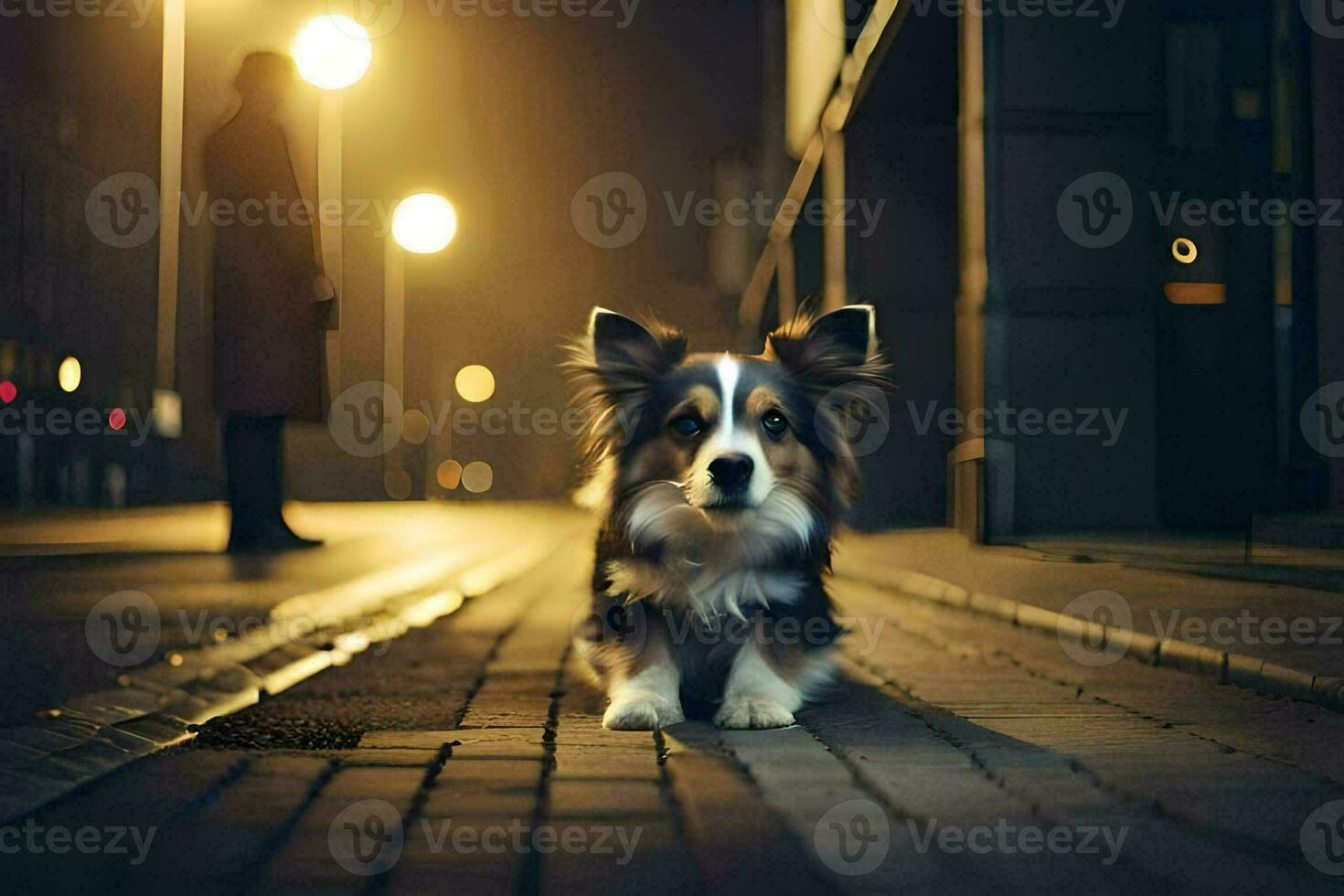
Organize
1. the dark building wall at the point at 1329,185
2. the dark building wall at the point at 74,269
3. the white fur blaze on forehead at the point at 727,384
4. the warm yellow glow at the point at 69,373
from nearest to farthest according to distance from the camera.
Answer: the white fur blaze on forehead at the point at 727,384 < the dark building wall at the point at 1329,185 < the dark building wall at the point at 74,269 < the warm yellow glow at the point at 69,373

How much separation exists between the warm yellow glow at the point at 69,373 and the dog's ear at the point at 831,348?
22182 millimetres

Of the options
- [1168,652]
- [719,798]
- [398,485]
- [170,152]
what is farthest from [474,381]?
[719,798]

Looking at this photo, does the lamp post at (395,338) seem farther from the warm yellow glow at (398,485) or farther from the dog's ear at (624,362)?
the dog's ear at (624,362)

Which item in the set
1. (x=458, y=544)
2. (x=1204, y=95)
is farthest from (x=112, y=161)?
(x=1204, y=95)

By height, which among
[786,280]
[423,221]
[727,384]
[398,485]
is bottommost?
[398,485]

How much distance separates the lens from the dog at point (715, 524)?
4.82m

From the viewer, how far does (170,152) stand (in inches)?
637

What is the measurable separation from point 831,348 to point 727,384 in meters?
0.60

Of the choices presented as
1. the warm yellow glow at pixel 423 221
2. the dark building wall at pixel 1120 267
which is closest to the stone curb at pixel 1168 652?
the dark building wall at pixel 1120 267

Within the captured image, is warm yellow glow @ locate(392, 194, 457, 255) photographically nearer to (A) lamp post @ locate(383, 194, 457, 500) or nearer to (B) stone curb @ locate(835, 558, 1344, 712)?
(A) lamp post @ locate(383, 194, 457, 500)

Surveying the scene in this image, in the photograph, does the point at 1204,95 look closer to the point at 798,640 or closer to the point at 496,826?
the point at 798,640

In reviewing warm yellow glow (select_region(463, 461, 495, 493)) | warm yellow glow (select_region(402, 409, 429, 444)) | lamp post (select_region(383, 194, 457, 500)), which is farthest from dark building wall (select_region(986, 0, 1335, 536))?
warm yellow glow (select_region(463, 461, 495, 493))

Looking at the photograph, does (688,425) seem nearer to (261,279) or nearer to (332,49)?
Answer: (261,279)

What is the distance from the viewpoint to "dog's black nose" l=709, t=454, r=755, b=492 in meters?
4.73
